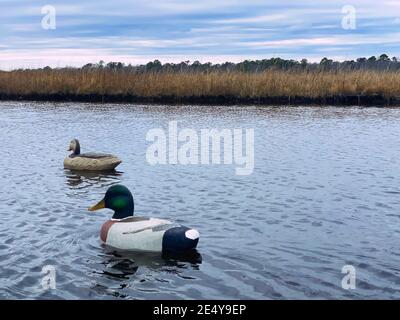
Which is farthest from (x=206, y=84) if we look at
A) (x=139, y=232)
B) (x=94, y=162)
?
(x=139, y=232)

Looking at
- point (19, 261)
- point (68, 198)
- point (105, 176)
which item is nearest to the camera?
point (19, 261)

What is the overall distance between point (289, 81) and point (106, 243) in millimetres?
25626

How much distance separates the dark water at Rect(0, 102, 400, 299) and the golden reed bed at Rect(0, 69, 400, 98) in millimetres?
13179

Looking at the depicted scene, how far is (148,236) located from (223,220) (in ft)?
6.10

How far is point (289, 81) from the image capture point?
3319 centimetres

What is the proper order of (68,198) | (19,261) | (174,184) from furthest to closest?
(174,184) < (68,198) < (19,261)

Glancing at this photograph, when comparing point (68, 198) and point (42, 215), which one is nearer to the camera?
point (42, 215)

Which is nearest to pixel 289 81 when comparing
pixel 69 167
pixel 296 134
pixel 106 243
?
pixel 296 134

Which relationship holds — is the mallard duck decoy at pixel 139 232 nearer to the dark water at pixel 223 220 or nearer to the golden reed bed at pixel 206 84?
the dark water at pixel 223 220

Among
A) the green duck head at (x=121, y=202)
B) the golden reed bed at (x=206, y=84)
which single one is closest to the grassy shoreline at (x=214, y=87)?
the golden reed bed at (x=206, y=84)

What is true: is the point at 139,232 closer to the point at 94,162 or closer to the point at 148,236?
the point at 148,236

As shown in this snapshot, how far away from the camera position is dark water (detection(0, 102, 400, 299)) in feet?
23.7

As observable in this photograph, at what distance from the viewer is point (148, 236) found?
27.2ft
